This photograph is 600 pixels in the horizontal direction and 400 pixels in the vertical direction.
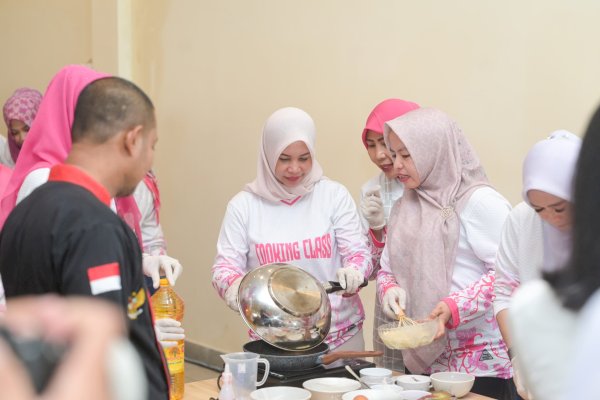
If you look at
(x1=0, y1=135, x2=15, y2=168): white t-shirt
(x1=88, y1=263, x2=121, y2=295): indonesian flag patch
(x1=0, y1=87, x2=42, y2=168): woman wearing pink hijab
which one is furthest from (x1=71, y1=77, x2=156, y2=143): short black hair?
(x1=0, y1=135, x2=15, y2=168): white t-shirt

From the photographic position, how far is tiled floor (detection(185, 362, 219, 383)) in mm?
4695

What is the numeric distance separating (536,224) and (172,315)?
1.08 meters

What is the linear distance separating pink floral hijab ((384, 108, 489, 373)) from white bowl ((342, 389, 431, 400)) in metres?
0.36

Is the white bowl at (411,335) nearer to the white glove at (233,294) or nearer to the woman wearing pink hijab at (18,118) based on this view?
the white glove at (233,294)

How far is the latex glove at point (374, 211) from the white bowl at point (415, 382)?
2.55ft

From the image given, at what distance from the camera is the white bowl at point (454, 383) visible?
215 cm

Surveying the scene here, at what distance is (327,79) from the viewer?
400cm

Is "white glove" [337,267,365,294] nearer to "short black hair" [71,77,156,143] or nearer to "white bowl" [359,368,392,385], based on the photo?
"white bowl" [359,368,392,385]

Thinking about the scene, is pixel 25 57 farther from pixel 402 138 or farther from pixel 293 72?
pixel 402 138

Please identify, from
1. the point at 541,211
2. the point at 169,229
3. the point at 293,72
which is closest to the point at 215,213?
the point at 169,229

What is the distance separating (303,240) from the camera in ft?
8.89

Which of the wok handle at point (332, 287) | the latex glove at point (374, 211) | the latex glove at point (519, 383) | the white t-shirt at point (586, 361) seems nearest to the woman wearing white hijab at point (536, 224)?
the latex glove at point (519, 383)

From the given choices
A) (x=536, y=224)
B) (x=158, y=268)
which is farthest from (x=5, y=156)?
(x=536, y=224)

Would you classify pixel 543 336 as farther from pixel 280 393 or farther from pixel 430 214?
pixel 430 214
